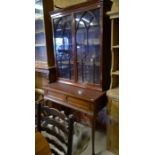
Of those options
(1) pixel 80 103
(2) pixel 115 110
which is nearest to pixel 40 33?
(1) pixel 80 103

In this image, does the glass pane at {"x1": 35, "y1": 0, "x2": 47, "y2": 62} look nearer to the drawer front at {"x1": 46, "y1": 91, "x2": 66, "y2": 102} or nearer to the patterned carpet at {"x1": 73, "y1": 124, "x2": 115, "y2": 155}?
the drawer front at {"x1": 46, "y1": 91, "x2": 66, "y2": 102}

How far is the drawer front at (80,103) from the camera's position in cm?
201

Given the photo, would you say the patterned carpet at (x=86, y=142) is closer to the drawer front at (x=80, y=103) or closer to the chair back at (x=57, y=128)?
the drawer front at (x=80, y=103)

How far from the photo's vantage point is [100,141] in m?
2.39

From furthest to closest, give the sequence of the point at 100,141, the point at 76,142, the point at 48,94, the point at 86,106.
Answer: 1. the point at 48,94
2. the point at 100,141
3. the point at 76,142
4. the point at 86,106

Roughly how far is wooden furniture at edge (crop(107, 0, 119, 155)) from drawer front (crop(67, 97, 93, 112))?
0.20 meters

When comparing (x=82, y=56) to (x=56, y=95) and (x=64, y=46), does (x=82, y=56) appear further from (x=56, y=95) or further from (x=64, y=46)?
(x=56, y=95)

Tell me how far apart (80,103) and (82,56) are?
574 millimetres

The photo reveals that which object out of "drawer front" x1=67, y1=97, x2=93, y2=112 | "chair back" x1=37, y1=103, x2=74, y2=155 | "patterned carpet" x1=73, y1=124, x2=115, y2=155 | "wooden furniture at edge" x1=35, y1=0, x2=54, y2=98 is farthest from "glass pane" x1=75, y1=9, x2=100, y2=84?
"chair back" x1=37, y1=103, x2=74, y2=155
